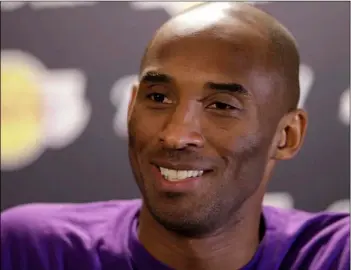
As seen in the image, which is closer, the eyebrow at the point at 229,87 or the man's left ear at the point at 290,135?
the eyebrow at the point at 229,87

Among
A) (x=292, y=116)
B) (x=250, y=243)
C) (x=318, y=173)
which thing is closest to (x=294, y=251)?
(x=250, y=243)

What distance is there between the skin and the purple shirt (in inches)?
1.6

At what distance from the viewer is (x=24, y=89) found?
1.32 m

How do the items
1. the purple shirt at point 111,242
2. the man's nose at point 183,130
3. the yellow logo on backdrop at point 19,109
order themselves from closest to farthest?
1. the man's nose at point 183,130
2. the purple shirt at point 111,242
3. the yellow logo on backdrop at point 19,109

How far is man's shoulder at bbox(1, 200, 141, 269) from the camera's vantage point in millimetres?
978

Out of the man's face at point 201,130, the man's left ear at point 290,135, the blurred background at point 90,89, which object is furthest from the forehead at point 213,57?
the blurred background at point 90,89

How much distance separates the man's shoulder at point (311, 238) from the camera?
991 mm

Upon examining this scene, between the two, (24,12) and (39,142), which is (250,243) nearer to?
(39,142)

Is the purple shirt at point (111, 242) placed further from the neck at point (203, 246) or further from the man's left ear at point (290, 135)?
the man's left ear at point (290, 135)

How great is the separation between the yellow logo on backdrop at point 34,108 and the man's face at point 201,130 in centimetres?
41

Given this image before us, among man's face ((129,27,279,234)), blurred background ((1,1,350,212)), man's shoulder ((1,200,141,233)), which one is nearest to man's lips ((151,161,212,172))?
man's face ((129,27,279,234))

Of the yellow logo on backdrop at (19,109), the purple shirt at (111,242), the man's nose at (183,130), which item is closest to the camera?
the man's nose at (183,130)

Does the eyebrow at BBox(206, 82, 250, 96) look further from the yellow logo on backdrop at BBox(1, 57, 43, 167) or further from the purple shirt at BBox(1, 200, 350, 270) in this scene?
the yellow logo on backdrop at BBox(1, 57, 43, 167)

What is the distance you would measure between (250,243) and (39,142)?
58 cm
